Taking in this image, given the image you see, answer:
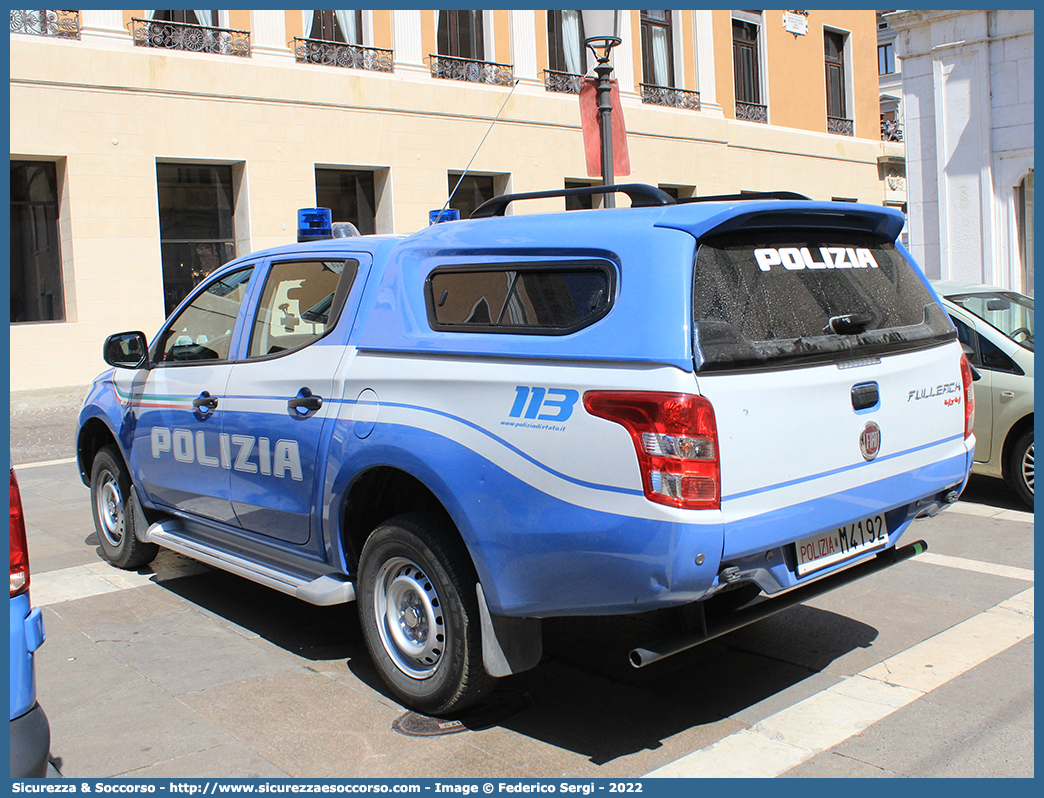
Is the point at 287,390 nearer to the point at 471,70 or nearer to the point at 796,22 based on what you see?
the point at 471,70

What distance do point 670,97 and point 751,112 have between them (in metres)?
3.32

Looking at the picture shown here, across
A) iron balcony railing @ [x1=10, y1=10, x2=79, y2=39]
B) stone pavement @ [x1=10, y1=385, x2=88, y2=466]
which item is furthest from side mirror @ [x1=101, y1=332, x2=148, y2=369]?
iron balcony railing @ [x1=10, y1=10, x2=79, y2=39]

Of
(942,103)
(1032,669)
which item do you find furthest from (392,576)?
(942,103)

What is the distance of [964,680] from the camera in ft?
14.1

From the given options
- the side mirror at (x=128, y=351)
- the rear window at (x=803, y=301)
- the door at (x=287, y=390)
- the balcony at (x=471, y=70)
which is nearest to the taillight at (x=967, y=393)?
the rear window at (x=803, y=301)

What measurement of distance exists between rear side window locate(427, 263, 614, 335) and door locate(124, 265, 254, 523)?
1.60 metres

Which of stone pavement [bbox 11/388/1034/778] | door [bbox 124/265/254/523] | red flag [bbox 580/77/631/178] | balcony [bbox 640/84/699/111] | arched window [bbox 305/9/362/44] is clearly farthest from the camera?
balcony [bbox 640/84/699/111]

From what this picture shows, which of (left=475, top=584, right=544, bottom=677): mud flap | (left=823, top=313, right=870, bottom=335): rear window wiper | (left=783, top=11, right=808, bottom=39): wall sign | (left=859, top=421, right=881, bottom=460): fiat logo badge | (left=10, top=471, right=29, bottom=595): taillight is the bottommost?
(left=475, top=584, right=544, bottom=677): mud flap

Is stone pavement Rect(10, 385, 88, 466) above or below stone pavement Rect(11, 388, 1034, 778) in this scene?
above

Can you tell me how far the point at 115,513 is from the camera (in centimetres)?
651

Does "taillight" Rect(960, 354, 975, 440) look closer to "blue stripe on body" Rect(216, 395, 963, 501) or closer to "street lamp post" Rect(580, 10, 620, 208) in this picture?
"blue stripe on body" Rect(216, 395, 963, 501)

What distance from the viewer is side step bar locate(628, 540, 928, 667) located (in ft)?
11.4

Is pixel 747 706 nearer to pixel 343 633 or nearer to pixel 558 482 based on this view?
pixel 558 482
